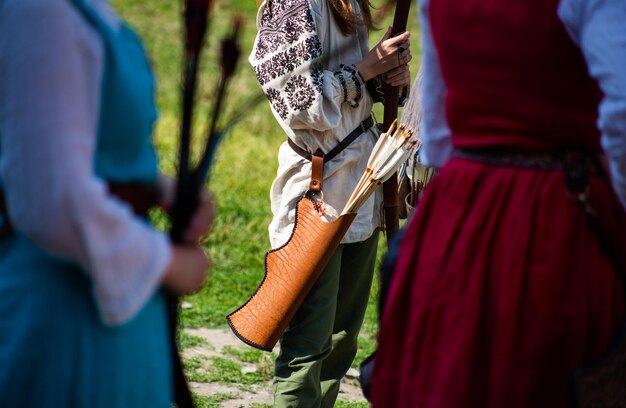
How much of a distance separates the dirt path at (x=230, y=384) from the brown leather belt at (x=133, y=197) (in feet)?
8.33

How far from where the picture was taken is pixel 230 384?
441cm

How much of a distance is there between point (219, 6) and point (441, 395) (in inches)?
569

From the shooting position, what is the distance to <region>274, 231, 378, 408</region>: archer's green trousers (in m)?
3.52

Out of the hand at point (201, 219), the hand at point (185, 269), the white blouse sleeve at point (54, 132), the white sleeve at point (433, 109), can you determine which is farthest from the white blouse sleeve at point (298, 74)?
the white blouse sleeve at point (54, 132)

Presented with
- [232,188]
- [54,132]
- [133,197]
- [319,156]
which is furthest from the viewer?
[232,188]

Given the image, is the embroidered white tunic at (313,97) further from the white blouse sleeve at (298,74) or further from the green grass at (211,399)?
the green grass at (211,399)

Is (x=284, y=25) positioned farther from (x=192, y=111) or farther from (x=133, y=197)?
(x=133, y=197)

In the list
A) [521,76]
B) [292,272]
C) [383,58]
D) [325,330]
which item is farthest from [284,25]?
[521,76]

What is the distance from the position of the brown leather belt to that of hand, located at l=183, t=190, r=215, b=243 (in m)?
0.08

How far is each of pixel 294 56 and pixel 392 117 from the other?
0.50 m

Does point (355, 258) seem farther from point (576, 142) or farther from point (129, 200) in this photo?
point (129, 200)

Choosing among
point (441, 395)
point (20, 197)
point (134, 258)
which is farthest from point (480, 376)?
point (20, 197)

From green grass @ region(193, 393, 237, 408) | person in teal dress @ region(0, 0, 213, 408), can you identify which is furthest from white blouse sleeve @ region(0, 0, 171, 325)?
green grass @ region(193, 393, 237, 408)

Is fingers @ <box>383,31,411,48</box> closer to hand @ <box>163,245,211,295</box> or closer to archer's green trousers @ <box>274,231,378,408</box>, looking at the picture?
archer's green trousers @ <box>274,231,378,408</box>
